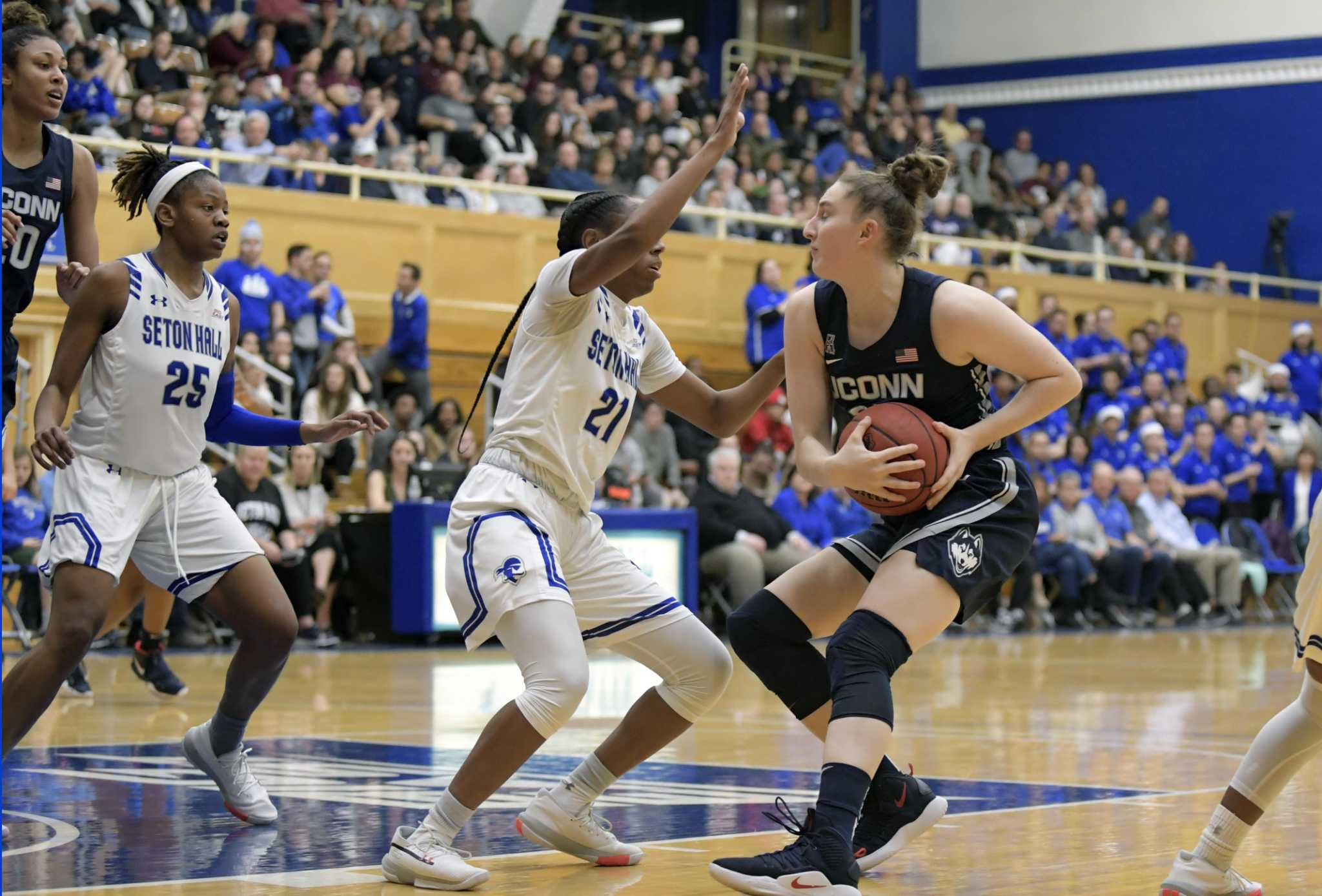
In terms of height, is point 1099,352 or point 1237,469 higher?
point 1099,352

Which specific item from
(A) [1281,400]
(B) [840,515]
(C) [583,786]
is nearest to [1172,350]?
(A) [1281,400]

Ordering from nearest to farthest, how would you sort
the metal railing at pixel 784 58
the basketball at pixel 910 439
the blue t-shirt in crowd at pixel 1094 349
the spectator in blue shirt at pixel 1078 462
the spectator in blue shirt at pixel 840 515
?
the basketball at pixel 910 439 → the spectator in blue shirt at pixel 840 515 → the spectator in blue shirt at pixel 1078 462 → the blue t-shirt in crowd at pixel 1094 349 → the metal railing at pixel 784 58

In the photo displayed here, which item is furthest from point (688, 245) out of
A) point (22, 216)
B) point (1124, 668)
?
point (22, 216)

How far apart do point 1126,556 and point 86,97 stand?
1006 centimetres

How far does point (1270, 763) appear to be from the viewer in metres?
4.15

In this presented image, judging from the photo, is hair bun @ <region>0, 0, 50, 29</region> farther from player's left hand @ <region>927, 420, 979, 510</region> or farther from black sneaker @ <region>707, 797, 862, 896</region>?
black sneaker @ <region>707, 797, 862, 896</region>

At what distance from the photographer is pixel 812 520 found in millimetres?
Result: 15000

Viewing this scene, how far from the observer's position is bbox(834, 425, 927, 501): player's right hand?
13.6ft

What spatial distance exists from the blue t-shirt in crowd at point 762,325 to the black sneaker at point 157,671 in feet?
29.5

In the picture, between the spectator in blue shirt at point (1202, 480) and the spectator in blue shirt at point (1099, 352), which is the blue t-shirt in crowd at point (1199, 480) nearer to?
the spectator in blue shirt at point (1202, 480)

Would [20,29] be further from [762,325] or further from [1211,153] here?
[1211,153]

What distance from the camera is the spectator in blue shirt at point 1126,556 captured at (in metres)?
17.0

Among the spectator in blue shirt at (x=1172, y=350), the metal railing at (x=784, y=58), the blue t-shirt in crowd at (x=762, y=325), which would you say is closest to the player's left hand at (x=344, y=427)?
the blue t-shirt in crowd at (x=762, y=325)

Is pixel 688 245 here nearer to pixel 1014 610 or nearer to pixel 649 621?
pixel 1014 610
